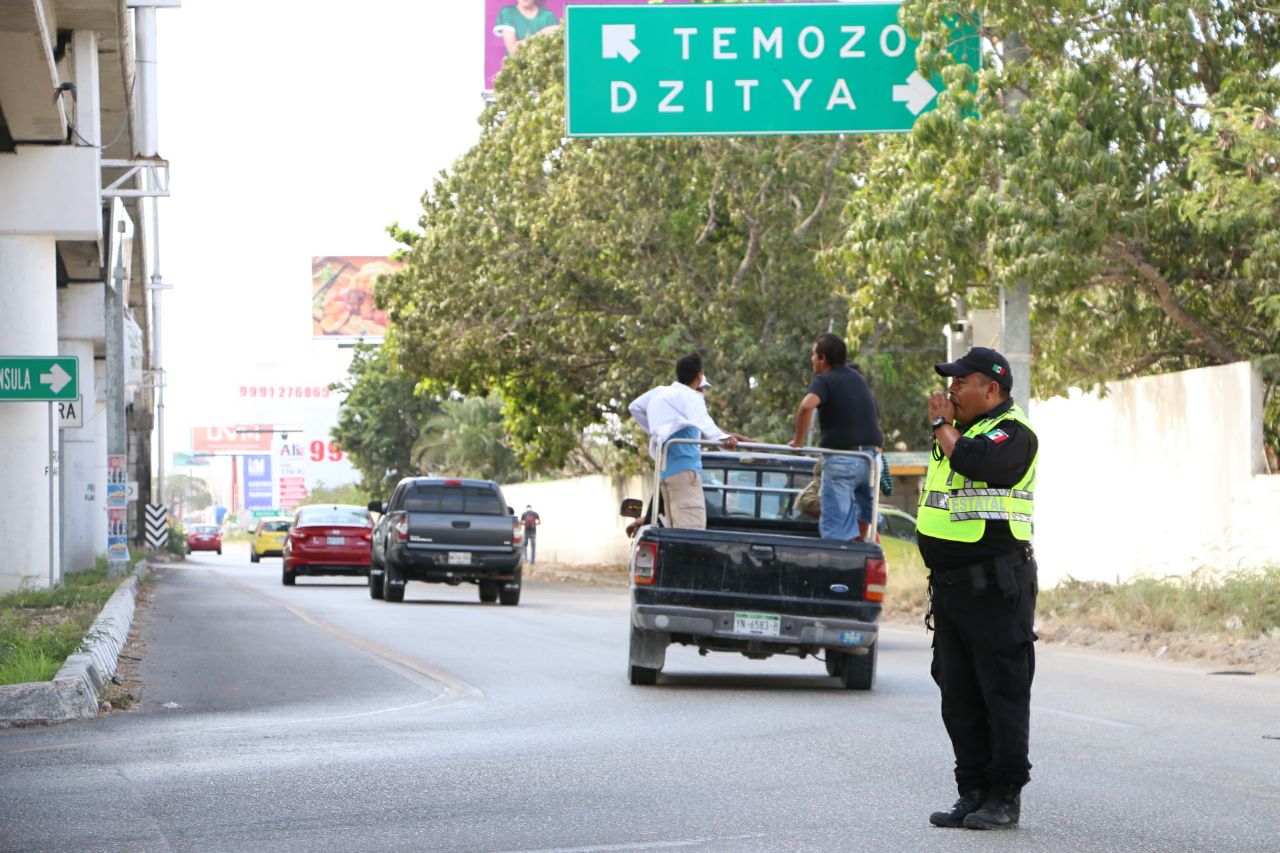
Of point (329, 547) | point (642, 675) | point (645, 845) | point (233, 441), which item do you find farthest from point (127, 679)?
point (233, 441)

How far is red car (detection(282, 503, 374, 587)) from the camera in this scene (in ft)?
116

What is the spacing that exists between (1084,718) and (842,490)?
2479 mm

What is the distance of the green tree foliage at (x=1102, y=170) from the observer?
19.3m

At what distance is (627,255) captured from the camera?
36906 mm

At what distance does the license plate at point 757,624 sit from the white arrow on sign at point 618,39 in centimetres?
936

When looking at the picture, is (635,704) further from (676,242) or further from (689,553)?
(676,242)

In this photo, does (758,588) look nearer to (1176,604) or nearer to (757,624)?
(757,624)

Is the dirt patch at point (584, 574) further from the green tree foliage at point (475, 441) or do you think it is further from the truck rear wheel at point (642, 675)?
the truck rear wheel at point (642, 675)

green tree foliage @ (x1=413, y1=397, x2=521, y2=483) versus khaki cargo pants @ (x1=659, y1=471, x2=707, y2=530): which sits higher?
green tree foliage @ (x1=413, y1=397, x2=521, y2=483)

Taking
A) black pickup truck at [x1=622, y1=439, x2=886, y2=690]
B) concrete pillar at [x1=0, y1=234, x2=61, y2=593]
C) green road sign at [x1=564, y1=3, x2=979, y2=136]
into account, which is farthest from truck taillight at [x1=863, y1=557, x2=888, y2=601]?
concrete pillar at [x1=0, y1=234, x2=61, y2=593]

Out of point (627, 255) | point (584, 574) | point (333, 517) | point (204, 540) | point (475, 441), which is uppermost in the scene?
point (627, 255)

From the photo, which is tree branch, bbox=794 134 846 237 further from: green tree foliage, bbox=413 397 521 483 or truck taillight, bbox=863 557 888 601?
green tree foliage, bbox=413 397 521 483

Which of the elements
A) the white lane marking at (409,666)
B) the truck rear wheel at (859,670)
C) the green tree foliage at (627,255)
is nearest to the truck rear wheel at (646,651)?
the white lane marking at (409,666)

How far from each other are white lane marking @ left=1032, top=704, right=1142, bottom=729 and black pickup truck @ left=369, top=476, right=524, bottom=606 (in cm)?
1546
